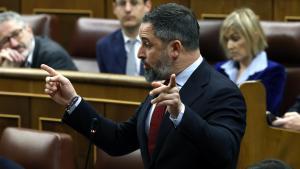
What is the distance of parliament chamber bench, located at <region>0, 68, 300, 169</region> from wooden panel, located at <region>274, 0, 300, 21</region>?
1019 millimetres

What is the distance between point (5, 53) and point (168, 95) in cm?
143

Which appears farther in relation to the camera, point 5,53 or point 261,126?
point 5,53

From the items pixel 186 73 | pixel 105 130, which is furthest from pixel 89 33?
pixel 186 73

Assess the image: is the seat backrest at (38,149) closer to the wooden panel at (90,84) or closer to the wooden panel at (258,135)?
the wooden panel at (90,84)

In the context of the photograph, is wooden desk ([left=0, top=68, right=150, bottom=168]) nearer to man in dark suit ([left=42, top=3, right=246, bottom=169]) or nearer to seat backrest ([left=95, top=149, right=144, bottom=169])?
seat backrest ([left=95, top=149, right=144, bottom=169])

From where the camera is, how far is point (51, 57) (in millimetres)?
2521

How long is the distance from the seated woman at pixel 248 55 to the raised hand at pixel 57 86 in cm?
100

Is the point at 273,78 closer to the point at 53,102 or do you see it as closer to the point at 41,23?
the point at 53,102

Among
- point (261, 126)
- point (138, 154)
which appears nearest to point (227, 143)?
point (138, 154)

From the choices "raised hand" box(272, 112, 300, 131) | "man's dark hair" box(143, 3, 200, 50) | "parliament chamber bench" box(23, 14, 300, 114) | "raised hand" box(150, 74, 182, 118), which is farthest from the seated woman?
"raised hand" box(150, 74, 182, 118)

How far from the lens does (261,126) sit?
1831mm

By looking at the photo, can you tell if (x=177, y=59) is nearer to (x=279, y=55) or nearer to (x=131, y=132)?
(x=131, y=132)

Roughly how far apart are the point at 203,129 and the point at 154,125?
15cm

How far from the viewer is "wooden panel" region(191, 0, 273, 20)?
9.45 feet
